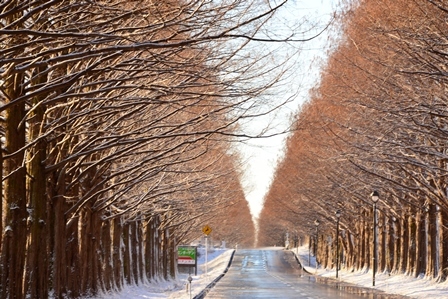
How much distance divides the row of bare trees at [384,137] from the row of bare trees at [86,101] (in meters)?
3.85

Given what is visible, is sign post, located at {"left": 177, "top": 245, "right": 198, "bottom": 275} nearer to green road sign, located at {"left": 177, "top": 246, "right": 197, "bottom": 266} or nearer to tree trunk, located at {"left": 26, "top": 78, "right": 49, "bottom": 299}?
green road sign, located at {"left": 177, "top": 246, "right": 197, "bottom": 266}

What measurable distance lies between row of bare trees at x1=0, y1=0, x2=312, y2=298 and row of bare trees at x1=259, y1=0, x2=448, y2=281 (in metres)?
3.85

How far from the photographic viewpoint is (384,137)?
30.9 metres

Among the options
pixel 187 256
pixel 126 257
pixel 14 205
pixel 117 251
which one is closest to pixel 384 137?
pixel 117 251

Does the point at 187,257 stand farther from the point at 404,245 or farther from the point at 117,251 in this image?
the point at 404,245

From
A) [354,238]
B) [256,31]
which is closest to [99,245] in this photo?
[256,31]

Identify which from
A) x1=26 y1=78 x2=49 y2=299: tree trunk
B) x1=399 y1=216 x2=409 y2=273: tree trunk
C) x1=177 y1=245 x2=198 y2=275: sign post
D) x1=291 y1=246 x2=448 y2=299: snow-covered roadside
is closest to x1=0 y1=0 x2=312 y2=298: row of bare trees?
x1=26 y1=78 x2=49 y2=299: tree trunk

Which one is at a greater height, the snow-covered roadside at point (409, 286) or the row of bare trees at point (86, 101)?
the row of bare trees at point (86, 101)

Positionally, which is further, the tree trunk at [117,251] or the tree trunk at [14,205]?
the tree trunk at [117,251]

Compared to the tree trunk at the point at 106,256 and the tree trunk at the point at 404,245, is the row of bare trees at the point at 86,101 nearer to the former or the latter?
the tree trunk at the point at 106,256

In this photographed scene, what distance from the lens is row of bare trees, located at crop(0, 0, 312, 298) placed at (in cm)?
1302

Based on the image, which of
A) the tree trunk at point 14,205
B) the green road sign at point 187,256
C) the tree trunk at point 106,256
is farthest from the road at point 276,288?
the tree trunk at point 14,205

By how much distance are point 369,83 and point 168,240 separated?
31317 mm

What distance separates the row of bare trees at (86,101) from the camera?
13023 millimetres
